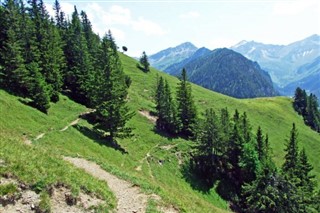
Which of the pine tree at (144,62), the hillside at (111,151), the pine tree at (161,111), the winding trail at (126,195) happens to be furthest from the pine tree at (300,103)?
the winding trail at (126,195)

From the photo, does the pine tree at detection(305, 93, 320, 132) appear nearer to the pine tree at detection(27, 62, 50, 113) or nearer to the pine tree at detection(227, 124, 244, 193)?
the pine tree at detection(227, 124, 244, 193)

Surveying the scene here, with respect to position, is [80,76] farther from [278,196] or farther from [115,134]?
[278,196]

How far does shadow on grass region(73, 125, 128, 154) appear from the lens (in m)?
55.8

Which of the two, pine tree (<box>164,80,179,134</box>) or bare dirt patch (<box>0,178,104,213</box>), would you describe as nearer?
bare dirt patch (<box>0,178,104,213</box>)

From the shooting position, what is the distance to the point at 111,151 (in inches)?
2109

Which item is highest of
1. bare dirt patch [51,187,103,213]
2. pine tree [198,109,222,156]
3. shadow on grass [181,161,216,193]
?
bare dirt patch [51,187,103,213]

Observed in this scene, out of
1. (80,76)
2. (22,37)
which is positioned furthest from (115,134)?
(22,37)

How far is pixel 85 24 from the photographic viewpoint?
387 feet

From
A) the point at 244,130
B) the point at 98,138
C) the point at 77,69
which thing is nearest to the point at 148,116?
the point at 77,69

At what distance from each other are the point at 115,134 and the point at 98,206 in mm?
40869

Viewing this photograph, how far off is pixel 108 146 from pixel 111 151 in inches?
85.1

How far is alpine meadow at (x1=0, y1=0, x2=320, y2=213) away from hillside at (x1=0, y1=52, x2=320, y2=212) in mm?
126

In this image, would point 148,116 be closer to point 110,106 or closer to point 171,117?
point 171,117

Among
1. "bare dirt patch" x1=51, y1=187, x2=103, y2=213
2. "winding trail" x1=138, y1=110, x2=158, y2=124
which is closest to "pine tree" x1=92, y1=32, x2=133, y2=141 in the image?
"winding trail" x1=138, y1=110, x2=158, y2=124
